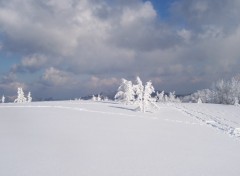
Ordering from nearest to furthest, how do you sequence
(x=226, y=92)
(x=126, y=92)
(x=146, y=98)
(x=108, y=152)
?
(x=108, y=152) → (x=146, y=98) → (x=126, y=92) → (x=226, y=92)

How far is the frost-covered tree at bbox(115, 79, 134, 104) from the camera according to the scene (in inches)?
2183

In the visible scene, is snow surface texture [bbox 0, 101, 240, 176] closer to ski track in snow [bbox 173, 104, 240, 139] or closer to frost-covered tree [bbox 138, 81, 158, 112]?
ski track in snow [bbox 173, 104, 240, 139]

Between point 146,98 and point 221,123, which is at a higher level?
point 146,98

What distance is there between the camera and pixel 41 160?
13.6 m

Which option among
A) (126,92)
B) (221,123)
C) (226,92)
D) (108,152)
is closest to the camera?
(108,152)

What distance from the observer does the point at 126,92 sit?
56094 mm

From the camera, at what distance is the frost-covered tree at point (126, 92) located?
55.4 metres

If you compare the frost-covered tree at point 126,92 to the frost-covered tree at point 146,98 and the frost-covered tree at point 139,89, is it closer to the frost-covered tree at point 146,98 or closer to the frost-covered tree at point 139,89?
the frost-covered tree at point 139,89

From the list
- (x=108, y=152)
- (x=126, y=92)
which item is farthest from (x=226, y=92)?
(x=108, y=152)

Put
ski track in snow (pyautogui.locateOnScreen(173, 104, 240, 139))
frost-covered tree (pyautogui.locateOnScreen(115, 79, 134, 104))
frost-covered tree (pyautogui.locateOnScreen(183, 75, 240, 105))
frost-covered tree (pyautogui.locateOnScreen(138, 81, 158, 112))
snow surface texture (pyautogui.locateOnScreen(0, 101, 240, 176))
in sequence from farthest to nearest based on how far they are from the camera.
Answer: frost-covered tree (pyautogui.locateOnScreen(183, 75, 240, 105)) < frost-covered tree (pyautogui.locateOnScreen(115, 79, 134, 104)) < frost-covered tree (pyautogui.locateOnScreen(138, 81, 158, 112)) < ski track in snow (pyautogui.locateOnScreen(173, 104, 240, 139)) < snow surface texture (pyautogui.locateOnScreen(0, 101, 240, 176))

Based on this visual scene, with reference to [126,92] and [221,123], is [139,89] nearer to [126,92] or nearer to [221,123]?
[126,92]

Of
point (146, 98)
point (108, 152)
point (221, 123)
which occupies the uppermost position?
point (146, 98)

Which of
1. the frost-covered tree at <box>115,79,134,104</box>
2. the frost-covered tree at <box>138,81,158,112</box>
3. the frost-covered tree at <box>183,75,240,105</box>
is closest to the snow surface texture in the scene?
the frost-covered tree at <box>138,81,158,112</box>

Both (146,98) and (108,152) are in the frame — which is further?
(146,98)
